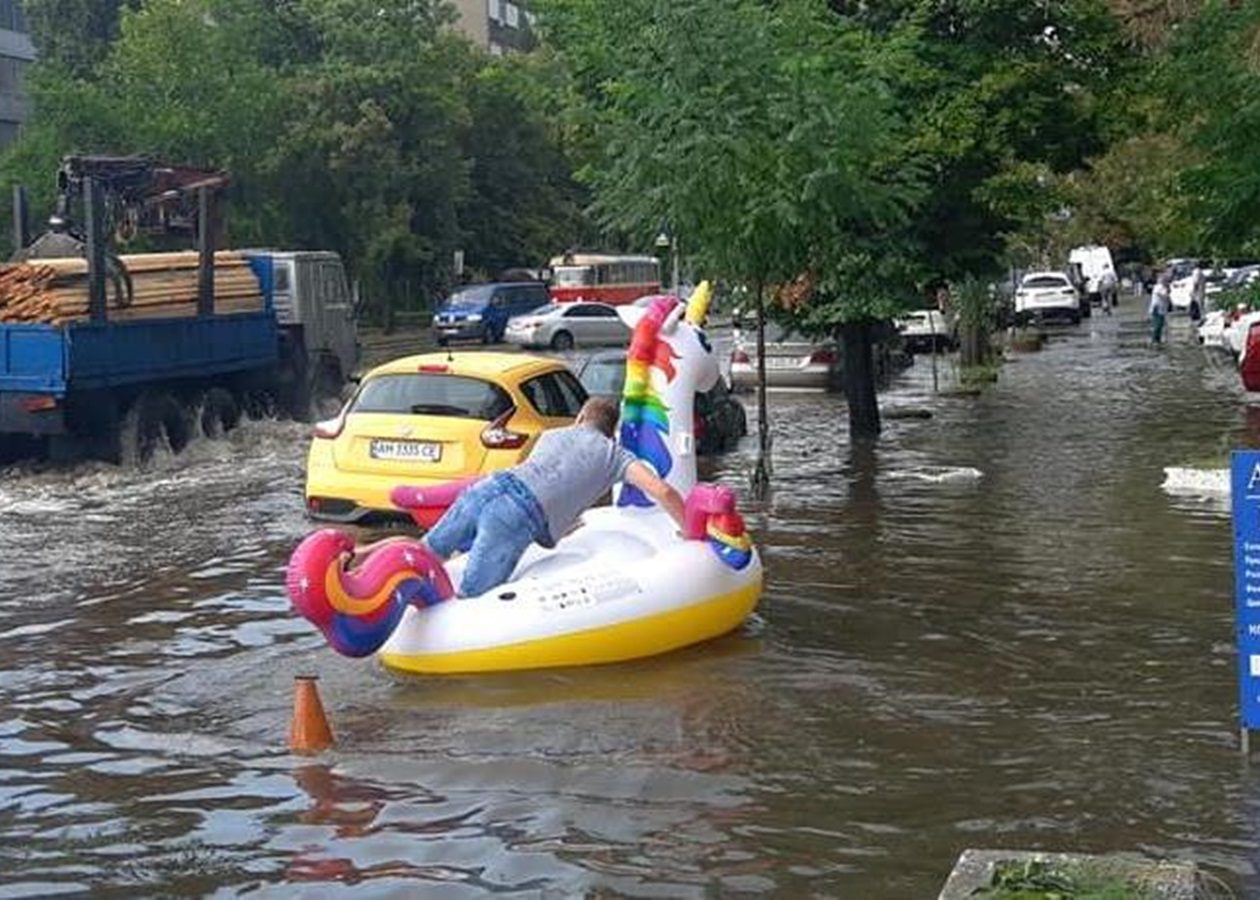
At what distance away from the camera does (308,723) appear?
8.77 metres

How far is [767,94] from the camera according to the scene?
16984mm

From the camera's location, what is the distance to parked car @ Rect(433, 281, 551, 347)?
174 ft

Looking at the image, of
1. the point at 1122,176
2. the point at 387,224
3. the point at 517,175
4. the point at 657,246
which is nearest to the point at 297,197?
the point at 387,224

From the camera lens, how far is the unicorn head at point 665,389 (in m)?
11.6

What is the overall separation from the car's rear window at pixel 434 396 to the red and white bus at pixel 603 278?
139ft

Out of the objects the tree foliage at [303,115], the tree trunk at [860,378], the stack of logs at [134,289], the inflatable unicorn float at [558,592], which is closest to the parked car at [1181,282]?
the tree foliage at [303,115]

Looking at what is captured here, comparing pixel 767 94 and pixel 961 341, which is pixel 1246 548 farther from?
pixel 961 341

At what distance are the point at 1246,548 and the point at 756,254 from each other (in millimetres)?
10393

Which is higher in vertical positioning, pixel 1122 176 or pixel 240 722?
pixel 1122 176

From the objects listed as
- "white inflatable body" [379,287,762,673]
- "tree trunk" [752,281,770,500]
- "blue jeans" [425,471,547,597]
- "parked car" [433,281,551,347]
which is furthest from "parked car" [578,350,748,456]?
"parked car" [433,281,551,347]

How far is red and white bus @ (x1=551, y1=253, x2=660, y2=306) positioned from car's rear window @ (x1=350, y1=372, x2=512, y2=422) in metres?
42.4

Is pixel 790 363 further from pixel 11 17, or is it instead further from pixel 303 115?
pixel 11 17

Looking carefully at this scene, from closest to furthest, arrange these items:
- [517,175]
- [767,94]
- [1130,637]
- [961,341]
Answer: [1130,637] < [767,94] < [961,341] < [517,175]

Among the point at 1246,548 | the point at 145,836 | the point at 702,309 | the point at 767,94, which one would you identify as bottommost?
the point at 145,836
